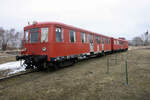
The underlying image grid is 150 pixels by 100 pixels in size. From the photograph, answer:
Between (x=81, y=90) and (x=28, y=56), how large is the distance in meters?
4.39

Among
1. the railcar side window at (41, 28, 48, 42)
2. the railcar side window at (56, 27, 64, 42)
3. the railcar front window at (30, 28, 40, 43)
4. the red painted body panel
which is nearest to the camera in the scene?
the red painted body panel

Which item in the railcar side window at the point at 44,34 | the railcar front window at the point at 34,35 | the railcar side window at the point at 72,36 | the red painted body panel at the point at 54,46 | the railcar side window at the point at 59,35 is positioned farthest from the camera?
the railcar side window at the point at 72,36

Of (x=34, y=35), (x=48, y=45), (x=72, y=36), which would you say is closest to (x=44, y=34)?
(x=48, y=45)

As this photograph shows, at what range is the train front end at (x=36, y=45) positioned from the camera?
629cm

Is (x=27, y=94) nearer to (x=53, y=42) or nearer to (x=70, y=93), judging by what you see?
(x=70, y=93)

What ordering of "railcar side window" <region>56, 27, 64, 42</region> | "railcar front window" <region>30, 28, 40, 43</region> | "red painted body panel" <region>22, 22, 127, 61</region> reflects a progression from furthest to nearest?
"railcar front window" <region>30, 28, 40, 43</region>
"railcar side window" <region>56, 27, 64, 42</region>
"red painted body panel" <region>22, 22, 127, 61</region>

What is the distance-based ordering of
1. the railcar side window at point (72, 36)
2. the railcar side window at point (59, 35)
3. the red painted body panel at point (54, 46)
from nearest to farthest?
the red painted body panel at point (54, 46) → the railcar side window at point (59, 35) → the railcar side window at point (72, 36)

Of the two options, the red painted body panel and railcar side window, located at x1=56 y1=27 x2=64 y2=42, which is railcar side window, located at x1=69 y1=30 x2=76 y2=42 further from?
railcar side window, located at x1=56 y1=27 x2=64 y2=42

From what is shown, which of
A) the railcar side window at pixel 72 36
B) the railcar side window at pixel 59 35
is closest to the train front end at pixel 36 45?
the railcar side window at pixel 59 35

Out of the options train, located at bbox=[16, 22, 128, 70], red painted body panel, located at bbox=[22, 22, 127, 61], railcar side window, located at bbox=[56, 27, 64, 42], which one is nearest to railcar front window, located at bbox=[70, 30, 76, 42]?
train, located at bbox=[16, 22, 128, 70]

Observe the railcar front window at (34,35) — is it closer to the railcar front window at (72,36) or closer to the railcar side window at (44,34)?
the railcar side window at (44,34)

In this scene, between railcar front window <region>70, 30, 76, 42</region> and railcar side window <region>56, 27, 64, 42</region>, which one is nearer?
railcar side window <region>56, 27, 64, 42</region>

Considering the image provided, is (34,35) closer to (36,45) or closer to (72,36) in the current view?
(36,45)

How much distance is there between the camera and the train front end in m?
6.29
